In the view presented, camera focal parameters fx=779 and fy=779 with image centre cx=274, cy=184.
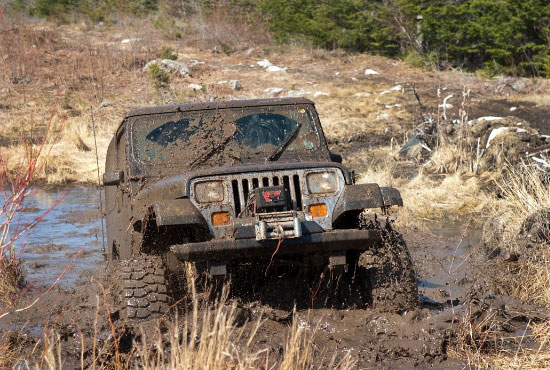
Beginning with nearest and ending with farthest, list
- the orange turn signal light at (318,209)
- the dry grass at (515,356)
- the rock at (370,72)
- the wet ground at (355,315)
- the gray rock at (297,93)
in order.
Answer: the dry grass at (515,356), the wet ground at (355,315), the orange turn signal light at (318,209), the gray rock at (297,93), the rock at (370,72)

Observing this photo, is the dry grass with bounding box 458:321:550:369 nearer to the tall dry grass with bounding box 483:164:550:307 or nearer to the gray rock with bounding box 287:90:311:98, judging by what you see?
the tall dry grass with bounding box 483:164:550:307

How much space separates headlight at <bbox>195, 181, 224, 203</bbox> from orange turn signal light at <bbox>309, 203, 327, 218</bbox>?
621mm

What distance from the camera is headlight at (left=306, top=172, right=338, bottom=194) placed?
212 inches

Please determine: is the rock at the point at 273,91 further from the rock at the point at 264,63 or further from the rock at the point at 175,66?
the rock at the point at 264,63

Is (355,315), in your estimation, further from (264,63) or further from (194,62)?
(194,62)

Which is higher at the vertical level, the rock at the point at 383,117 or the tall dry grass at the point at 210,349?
the tall dry grass at the point at 210,349

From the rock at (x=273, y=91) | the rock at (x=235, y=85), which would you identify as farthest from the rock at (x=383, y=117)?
the rock at (x=235, y=85)

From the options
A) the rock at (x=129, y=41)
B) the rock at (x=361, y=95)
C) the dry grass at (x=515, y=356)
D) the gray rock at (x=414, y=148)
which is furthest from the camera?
the rock at (x=129, y=41)

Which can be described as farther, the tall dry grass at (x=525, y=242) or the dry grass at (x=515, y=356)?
the tall dry grass at (x=525, y=242)

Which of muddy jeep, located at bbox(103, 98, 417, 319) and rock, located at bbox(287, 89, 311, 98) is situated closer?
muddy jeep, located at bbox(103, 98, 417, 319)

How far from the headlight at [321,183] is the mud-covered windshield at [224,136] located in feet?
2.90

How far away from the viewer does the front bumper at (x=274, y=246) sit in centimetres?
491

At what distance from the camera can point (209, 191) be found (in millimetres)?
5258

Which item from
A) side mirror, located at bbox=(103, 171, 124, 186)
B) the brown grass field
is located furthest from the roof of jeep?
the brown grass field
